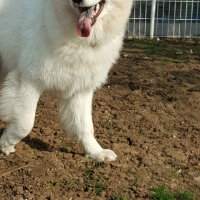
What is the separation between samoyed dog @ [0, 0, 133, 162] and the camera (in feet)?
10.4

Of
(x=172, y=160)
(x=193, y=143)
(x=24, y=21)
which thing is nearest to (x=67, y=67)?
(x=24, y=21)

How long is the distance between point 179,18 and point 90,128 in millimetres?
5165

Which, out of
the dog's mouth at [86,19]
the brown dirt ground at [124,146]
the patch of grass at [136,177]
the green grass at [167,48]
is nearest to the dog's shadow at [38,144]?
the brown dirt ground at [124,146]

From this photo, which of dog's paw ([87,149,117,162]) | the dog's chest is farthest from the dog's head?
dog's paw ([87,149,117,162])

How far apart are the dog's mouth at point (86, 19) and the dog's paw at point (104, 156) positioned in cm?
119

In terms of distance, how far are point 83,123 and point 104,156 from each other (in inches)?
15.3

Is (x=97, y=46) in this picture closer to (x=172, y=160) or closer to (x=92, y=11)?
(x=92, y=11)

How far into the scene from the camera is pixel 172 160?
3.64 metres

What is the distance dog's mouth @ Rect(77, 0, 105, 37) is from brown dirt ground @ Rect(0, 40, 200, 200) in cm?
124

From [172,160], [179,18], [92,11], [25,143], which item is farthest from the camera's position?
[179,18]

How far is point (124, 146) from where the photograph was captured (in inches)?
154

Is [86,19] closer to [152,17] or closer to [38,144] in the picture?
[38,144]

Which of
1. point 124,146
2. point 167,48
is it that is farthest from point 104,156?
point 167,48

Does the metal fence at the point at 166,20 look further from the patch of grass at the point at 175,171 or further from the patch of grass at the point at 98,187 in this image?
the patch of grass at the point at 98,187
